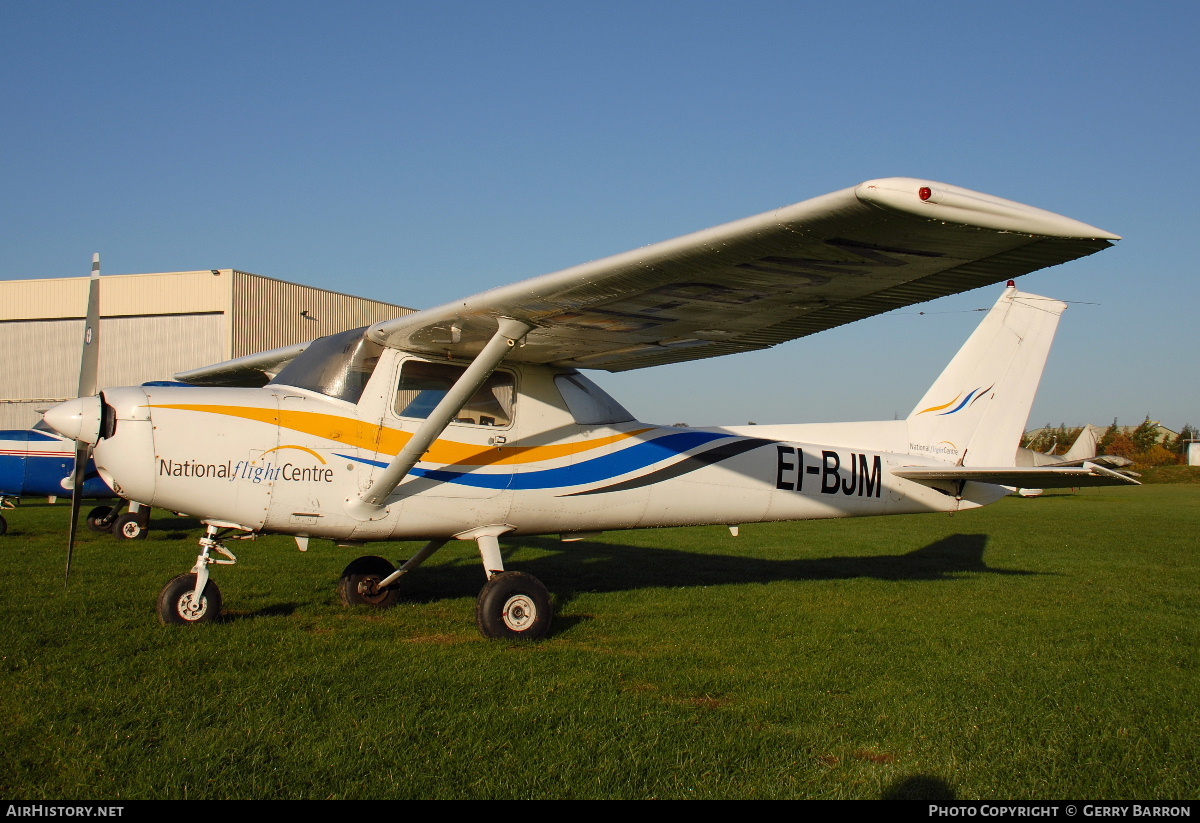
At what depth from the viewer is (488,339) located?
6473 mm

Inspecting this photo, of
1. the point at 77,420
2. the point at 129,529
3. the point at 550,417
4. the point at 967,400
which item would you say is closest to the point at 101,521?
the point at 129,529

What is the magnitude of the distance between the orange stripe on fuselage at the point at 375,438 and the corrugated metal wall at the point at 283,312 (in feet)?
87.3

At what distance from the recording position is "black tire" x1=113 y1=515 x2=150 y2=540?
13062mm

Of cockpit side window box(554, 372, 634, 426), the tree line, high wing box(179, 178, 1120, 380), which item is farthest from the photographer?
the tree line

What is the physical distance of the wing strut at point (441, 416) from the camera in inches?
229

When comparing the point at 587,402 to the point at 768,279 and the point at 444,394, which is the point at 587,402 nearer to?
the point at 444,394

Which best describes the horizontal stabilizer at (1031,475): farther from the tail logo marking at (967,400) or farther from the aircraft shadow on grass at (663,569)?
the aircraft shadow on grass at (663,569)

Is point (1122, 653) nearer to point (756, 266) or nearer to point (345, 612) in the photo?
point (756, 266)

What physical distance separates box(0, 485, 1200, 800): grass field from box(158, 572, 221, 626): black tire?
4.6 inches

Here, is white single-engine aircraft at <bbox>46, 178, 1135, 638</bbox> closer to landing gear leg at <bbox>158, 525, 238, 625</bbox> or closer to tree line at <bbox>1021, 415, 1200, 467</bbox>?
landing gear leg at <bbox>158, 525, 238, 625</bbox>

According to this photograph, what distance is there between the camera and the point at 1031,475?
782 cm

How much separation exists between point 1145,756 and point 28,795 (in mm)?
4747

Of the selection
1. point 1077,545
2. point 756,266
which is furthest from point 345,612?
point 1077,545

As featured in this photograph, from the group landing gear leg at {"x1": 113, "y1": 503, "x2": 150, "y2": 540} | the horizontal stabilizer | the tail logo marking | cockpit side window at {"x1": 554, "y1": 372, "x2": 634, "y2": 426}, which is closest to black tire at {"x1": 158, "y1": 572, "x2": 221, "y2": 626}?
cockpit side window at {"x1": 554, "y1": 372, "x2": 634, "y2": 426}
